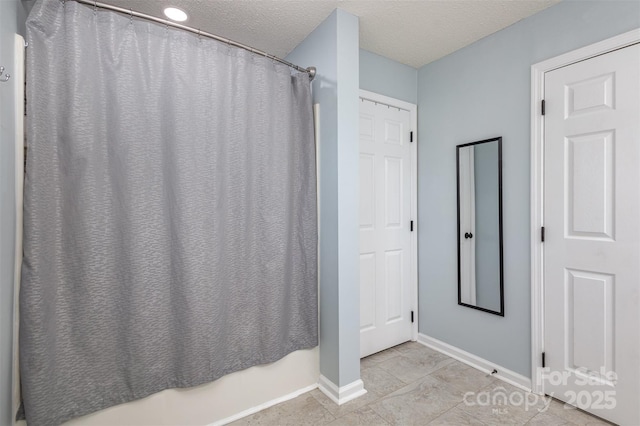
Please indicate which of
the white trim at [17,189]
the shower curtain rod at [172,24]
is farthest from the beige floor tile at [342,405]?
the shower curtain rod at [172,24]

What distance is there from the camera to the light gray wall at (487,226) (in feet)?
6.99

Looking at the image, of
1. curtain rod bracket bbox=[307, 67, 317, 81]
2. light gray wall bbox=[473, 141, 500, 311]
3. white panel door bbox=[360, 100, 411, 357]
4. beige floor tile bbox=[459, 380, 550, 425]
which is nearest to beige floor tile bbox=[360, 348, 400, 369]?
white panel door bbox=[360, 100, 411, 357]

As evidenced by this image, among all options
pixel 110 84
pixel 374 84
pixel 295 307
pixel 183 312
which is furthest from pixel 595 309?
pixel 110 84

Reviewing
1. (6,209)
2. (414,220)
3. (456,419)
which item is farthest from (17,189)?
(414,220)

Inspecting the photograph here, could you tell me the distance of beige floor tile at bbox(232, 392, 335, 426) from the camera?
1651 mm

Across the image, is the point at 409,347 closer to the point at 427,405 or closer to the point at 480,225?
the point at 427,405

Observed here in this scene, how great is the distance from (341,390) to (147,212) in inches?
61.3

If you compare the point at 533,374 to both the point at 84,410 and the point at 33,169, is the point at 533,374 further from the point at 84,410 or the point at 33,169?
the point at 33,169

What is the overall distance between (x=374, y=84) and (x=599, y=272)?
78.3 inches

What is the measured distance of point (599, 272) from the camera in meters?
1.64

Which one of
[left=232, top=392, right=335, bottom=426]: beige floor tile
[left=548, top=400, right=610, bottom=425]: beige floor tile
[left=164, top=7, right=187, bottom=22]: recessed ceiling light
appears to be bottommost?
[left=232, top=392, right=335, bottom=426]: beige floor tile

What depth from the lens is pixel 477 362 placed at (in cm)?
221

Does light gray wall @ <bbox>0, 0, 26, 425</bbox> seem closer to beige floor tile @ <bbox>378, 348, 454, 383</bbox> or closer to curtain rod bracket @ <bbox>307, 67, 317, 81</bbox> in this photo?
curtain rod bracket @ <bbox>307, 67, 317, 81</bbox>

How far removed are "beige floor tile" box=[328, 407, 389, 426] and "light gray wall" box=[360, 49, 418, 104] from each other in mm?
2326
